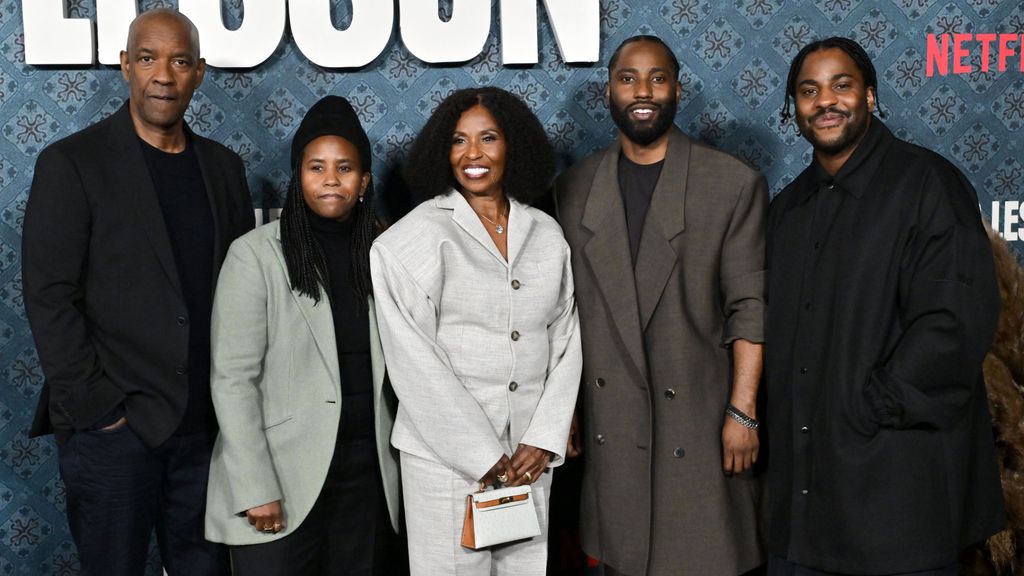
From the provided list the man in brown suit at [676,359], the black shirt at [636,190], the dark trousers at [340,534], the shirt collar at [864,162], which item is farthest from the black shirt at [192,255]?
the shirt collar at [864,162]

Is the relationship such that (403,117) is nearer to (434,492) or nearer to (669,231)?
(669,231)

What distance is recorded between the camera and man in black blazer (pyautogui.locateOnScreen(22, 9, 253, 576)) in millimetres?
2598

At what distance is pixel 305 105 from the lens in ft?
11.4

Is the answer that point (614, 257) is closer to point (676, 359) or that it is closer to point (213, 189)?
point (676, 359)

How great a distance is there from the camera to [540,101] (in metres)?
3.57

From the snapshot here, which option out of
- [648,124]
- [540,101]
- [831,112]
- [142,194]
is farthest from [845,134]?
[142,194]

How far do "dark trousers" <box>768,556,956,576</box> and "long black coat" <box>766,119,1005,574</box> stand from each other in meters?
0.03

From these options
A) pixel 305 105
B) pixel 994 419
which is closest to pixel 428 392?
pixel 305 105

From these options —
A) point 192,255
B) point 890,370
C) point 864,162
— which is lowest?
point 890,370

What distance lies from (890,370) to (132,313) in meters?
2.04

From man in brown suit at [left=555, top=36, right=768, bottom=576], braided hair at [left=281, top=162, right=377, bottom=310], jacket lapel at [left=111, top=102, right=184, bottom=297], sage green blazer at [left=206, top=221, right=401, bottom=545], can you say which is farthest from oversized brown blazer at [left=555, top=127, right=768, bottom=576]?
jacket lapel at [left=111, top=102, right=184, bottom=297]

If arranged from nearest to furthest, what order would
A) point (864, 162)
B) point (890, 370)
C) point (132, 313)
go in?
point (890, 370) → point (864, 162) → point (132, 313)

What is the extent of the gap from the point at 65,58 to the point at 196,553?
184cm

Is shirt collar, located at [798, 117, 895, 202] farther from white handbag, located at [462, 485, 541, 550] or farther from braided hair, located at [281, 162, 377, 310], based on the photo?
braided hair, located at [281, 162, 377, 310]
